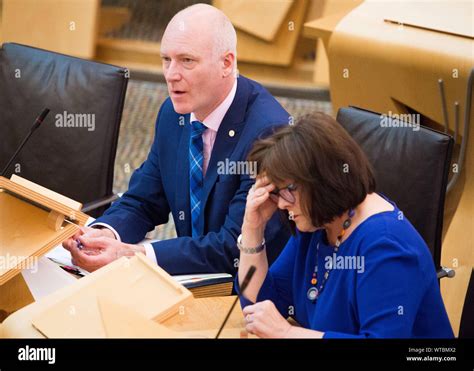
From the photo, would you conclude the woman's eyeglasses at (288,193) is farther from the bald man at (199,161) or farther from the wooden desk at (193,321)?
the bald man at (199,161)

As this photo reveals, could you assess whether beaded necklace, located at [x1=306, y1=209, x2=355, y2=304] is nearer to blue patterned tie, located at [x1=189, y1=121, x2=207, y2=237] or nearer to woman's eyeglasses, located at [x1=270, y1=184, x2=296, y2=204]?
woman's eyeglasses, located at [x1=270, y1=184, x2=296, y2=204]

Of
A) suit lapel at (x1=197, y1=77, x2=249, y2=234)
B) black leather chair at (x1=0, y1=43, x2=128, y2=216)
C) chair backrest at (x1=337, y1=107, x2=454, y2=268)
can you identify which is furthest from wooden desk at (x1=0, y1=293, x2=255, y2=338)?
black leather chair at (x1=0, y1=43, x2=128, y2=216)

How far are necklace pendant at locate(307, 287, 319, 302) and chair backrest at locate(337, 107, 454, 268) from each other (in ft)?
2.01

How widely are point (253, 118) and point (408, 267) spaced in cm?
Result: 95

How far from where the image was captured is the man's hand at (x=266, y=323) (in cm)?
A: 203

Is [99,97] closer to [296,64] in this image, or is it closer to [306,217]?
[306,217]

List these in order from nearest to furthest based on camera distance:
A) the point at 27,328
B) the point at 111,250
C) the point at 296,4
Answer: the point at 27,328
the point at 111,250
the point at 296,4

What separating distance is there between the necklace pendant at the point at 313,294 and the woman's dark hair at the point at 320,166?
218mm

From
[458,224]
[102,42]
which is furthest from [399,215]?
[102,42]

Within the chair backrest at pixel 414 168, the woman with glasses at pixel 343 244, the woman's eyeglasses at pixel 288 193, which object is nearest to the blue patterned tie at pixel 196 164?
the chair backrest at pixel 414 168

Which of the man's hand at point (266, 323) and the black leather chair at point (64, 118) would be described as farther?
the black leather chair at point (64, 118)

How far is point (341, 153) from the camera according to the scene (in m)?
2.04

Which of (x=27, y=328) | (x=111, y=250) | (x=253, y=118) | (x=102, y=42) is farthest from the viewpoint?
(x=102, y=42)

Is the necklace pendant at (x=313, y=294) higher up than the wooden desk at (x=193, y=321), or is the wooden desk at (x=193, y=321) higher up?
the necklace pendant at (x=313, y=294)
